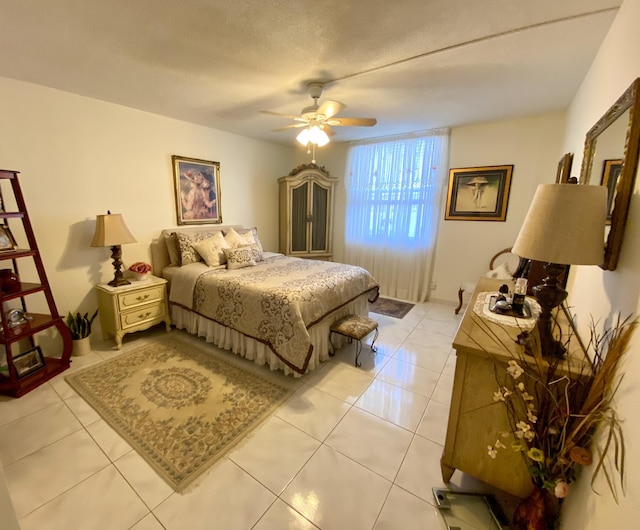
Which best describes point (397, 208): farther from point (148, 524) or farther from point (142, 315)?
point (148, 524)

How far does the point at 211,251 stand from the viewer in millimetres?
3094

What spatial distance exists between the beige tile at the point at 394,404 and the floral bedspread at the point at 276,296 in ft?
1.80

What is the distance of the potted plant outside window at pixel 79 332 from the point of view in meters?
2.50

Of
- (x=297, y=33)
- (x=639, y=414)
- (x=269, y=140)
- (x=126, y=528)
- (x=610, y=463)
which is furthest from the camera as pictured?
(x=269, y=140)

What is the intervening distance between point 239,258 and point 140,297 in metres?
1.03

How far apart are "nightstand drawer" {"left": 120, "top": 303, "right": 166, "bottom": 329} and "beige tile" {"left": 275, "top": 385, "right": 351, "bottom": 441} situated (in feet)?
5.90

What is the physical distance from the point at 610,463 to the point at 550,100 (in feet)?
10.2

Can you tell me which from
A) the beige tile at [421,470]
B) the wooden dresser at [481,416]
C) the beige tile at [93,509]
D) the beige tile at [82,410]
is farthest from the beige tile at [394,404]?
the beige tile at [82,410]

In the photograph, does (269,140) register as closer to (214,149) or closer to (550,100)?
(214,149)

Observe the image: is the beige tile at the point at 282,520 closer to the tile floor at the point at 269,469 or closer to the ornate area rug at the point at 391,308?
the tile floor at the point at 269,469

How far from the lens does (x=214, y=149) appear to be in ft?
12.1

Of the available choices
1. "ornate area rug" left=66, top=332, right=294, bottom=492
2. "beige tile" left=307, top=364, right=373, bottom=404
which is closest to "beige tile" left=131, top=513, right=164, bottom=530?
"ornate area rug" left=66, top=332, right=294, bottom=492

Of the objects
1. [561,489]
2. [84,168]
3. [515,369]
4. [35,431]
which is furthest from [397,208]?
[35,431]

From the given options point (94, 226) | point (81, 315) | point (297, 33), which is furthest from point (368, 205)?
→ point (81, 315)
